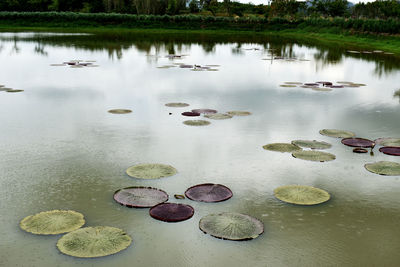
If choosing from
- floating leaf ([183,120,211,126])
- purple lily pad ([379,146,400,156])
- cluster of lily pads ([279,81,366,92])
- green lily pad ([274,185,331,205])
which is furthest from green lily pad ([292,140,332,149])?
cluster of lily pads ([279,81,366,92])

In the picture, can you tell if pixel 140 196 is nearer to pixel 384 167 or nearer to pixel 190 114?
pixel 384 167

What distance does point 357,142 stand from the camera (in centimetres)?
607

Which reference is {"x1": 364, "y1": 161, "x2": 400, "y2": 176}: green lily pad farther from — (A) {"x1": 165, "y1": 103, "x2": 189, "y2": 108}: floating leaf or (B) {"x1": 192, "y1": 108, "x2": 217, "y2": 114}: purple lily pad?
(A) {"x1": 165, "y1": 103, "x2": 189, "y2": 108}: floating leaf

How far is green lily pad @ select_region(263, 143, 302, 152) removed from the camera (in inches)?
225

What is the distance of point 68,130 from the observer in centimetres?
650

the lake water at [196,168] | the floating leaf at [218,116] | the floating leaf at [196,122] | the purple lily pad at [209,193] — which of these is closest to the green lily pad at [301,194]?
the lake water at [196,168]

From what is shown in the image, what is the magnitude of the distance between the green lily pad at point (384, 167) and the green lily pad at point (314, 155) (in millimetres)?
463

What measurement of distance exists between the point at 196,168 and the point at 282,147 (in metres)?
1.41

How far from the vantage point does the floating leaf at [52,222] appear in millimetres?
3504

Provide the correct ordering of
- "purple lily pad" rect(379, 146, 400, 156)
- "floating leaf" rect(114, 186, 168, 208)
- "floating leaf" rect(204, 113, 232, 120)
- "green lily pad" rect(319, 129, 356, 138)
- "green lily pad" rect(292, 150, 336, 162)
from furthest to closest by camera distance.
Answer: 1. "floating leaf" rect(204, 113, 232, 120)
2. "green lily pad" rect(319, 129, 356, 138)
3. "purple lily pad" rect(379, 146, 400, 156)
4. "green lily pad" rect(292, 150, 336, 162)
5. "floating leaf" rect(114, 186, 168, 208)

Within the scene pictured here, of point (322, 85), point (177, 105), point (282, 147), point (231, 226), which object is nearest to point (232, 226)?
point (231, 226)

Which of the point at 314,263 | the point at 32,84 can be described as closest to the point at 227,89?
the point at 32,84

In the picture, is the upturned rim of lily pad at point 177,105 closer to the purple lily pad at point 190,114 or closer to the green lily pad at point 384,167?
the purple lily pad at point 190,114

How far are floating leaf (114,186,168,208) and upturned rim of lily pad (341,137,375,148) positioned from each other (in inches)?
121
